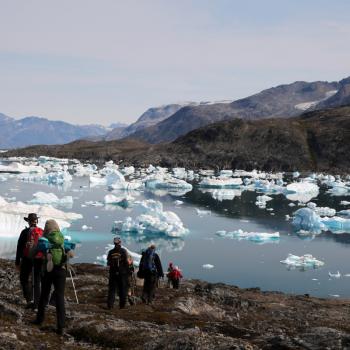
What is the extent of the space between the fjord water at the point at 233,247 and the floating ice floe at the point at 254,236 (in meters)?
0.76

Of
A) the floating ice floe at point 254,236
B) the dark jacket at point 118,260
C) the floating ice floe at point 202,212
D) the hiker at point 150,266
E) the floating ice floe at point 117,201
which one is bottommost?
the floating ice floe at point 254,236

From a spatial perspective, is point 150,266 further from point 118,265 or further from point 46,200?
point 46,200

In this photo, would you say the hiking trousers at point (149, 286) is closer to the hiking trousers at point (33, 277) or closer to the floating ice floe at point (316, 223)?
the hiking trousers at point (33, 277)

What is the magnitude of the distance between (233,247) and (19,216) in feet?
66.8

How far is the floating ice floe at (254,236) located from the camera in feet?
178

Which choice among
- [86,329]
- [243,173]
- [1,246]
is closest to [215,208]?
[1,246]

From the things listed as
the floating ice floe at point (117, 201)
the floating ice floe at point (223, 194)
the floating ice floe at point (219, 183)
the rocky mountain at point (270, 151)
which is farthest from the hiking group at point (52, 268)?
the rocky mountain at point (270, 151)

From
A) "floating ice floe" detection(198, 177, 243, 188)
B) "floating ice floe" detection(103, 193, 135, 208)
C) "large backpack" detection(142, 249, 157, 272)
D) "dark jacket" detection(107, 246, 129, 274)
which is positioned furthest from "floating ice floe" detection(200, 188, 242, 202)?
"dark jacket" detection(107, 246, 129, 274)

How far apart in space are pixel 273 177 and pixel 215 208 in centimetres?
7059

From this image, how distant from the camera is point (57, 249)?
1101 centimetres

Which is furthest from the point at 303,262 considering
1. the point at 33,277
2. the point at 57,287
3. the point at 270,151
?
the point at 270,151

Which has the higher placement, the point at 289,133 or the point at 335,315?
the point at 289,133

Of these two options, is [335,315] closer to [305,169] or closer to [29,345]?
[29,345]

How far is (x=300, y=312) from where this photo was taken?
24906 millimetres
